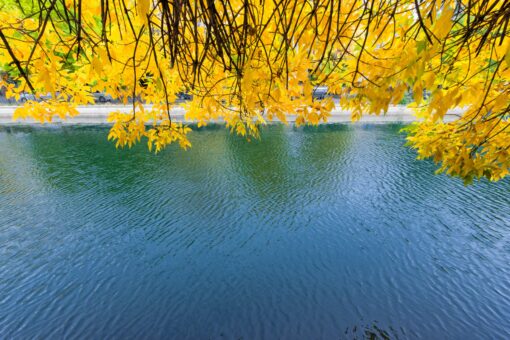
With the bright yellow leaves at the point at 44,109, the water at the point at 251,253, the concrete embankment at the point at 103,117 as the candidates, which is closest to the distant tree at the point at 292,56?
the bright yellow leaves at the point at 44,109

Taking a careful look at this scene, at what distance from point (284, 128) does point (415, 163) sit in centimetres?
1151

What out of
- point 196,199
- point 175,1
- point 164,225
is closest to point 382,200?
point 196,199

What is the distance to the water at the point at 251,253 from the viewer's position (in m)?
6.06

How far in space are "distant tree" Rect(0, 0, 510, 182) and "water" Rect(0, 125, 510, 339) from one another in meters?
4.54

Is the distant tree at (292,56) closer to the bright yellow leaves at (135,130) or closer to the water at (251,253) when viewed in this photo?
the bright yellow leaves at (135,130)

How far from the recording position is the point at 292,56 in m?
2.49

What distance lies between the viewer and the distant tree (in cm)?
143

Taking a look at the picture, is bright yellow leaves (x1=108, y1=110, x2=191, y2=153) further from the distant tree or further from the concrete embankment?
the concrete embankment

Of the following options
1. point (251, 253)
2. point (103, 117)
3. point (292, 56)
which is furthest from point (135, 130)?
point (103, 117)

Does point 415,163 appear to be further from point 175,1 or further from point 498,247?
point 175,1

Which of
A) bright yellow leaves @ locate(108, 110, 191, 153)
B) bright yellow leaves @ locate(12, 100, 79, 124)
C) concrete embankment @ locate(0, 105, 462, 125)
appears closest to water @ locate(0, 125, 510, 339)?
bright yellow leaves @ locate(108, 110, 191, 153)

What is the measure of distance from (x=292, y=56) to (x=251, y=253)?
6.57 metres

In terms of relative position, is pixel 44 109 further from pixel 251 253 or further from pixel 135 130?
pixel 251 253

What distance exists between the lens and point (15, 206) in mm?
10297
